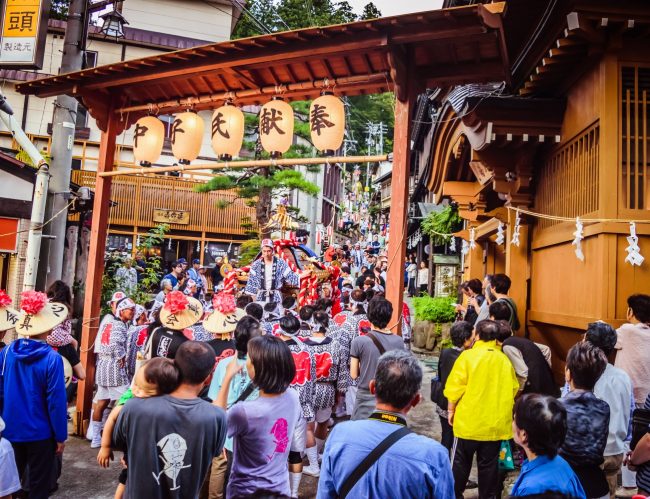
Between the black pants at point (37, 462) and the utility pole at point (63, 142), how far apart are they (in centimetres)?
551

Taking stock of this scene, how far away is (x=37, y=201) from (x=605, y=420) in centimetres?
879

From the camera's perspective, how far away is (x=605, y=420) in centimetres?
333

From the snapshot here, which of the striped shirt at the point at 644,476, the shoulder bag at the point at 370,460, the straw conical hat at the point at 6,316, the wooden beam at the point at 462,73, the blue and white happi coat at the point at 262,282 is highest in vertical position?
the wooden beam at the point at 462,73

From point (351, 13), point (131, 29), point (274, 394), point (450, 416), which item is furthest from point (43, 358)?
point (351, 13)

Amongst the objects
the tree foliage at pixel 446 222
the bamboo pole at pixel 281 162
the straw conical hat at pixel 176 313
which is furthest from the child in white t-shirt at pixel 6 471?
the tree foliage at pixel 446 222

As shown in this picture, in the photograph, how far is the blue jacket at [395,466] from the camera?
2297 mm

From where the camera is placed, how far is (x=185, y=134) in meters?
7.99

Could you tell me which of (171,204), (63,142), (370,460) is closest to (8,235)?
(63,142)

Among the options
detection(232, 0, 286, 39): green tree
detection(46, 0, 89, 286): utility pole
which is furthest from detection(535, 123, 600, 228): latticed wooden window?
detection(232, 0, 286, 39): green tree

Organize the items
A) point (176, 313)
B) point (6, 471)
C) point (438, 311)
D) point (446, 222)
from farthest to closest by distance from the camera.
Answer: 1. point (446, 222)
2. point (438, 311)
3. point (176, 313)
4. point (6, 471)

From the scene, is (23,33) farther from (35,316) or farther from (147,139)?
(35,316)

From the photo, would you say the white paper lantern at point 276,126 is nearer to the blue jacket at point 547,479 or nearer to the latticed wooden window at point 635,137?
the latticed wooden window at point 635,137

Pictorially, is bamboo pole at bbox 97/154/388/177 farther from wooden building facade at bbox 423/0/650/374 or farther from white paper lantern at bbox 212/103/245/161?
wooden building facade at bbox 423/0/650/374

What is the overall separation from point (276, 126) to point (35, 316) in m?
4.12
